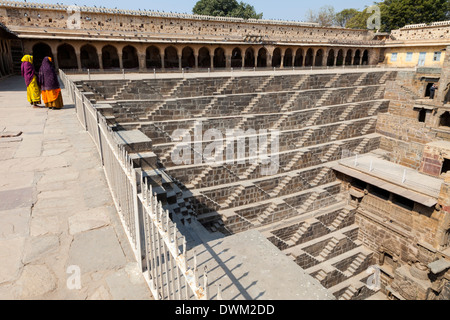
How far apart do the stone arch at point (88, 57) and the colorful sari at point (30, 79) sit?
52.7 ft

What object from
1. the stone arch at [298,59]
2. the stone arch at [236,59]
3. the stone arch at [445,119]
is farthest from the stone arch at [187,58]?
the stone arch at [445,119]

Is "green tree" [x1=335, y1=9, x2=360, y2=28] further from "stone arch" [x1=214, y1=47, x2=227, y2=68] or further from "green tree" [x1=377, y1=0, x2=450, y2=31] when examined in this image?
"stone arch" [x1=214, y1=47, x2=227, y2=68]

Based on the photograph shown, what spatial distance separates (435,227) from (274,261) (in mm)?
10324

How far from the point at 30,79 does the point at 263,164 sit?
8.12 metres

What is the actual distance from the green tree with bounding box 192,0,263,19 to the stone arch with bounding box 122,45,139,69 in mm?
23634

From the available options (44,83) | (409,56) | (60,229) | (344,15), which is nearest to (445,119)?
(409,56)

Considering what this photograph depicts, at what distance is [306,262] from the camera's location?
10.3 metres

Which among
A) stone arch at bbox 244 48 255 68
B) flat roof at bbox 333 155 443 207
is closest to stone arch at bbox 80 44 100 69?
stone arch at bbox 244 48 255 68

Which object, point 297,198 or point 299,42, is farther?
point 299,42

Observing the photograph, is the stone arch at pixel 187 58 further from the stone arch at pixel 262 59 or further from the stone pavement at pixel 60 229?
the stone pavement at pixel 60 229

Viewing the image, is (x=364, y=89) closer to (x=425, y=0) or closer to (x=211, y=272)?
(x=211, y=272)

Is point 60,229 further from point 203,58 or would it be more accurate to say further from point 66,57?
point 203,58

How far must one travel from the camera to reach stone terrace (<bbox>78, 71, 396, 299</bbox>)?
10195 mm

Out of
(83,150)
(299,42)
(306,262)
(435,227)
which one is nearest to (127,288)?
(83,150)
